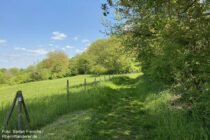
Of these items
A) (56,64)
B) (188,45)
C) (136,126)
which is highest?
(56,64)

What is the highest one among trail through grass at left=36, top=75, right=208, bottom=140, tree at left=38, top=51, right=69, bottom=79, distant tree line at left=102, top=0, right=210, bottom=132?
tree at left=38, top=51, right=69, bottom=79

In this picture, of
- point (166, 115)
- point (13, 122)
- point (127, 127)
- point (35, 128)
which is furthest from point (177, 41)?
point (13, 122)

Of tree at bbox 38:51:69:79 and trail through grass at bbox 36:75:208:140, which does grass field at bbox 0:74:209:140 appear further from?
tree at bbox 38:51:69:79

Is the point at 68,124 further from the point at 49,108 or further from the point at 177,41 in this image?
the point at 177,41

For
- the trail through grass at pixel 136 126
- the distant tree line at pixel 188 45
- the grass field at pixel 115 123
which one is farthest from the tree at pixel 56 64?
the distant tree line at pixel 188 45

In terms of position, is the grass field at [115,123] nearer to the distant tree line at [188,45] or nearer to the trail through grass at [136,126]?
the trail through grass at [136,126]

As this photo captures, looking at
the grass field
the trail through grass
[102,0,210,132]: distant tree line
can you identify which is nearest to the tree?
the grass field

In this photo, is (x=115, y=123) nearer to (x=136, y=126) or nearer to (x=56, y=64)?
(x=136, y=126)

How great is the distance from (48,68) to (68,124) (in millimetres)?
79709

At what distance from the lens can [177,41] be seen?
7.21 m

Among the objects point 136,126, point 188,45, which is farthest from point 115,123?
point 188,45

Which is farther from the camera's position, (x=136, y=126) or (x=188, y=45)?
(x=136, y=126)

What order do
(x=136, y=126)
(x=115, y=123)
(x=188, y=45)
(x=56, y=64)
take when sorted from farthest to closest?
(x=56, y=64) → (x=115, y=123) → (x=136, y=126) → (x=188, y=45)

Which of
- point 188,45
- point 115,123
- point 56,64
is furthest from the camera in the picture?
point 56,64
